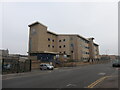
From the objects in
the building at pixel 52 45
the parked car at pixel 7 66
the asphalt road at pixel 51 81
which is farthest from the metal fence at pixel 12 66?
the building at pixel 52 45

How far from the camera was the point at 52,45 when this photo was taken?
7344cm

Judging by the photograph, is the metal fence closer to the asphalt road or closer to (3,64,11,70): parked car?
(3,64,11,70): parked car

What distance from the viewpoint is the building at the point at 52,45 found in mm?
62581

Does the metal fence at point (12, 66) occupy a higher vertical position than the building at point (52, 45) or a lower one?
lower

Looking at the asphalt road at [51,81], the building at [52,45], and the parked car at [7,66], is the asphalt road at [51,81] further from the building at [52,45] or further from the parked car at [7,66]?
the building at [52,45]

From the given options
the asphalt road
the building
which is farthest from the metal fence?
the building

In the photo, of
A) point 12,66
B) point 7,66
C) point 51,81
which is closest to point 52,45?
point 12,66

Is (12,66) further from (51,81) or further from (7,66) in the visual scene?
(51,81)

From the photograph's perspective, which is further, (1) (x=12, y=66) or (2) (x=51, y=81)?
(1) (x=12, y=66)

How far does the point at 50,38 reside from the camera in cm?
7138

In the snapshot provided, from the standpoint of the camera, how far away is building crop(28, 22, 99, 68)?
6258cm

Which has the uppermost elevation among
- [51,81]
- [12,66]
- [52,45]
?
[52,45]

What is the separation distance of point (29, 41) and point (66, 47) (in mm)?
17526

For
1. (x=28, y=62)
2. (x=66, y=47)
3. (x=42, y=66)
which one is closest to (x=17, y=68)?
(x=28, y=62)
